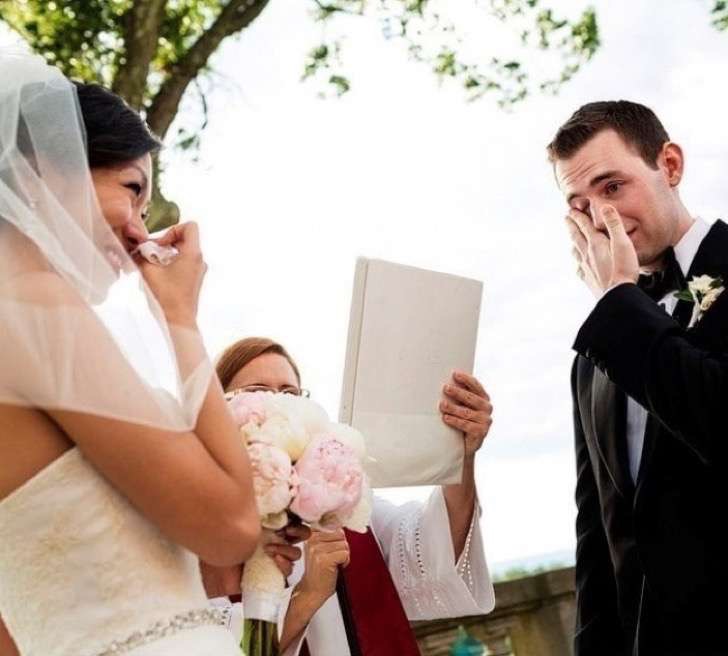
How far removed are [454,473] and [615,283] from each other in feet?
2.51

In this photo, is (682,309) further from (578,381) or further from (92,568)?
(92,568)

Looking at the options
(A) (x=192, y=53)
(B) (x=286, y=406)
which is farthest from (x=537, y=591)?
(A) (x=192, y=53)

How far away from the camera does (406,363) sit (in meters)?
2.70

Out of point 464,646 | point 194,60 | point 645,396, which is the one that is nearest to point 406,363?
point 645,396

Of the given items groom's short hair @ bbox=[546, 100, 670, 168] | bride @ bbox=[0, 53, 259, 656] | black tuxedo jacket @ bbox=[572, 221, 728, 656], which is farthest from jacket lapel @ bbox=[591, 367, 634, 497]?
bride @ bbox=[0, 53, 259, 656]

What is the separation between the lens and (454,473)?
2.86 meters

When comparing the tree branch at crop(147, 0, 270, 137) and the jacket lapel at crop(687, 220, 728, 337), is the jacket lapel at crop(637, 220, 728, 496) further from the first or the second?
the tree branch at crop(147, 0, 270, 137)

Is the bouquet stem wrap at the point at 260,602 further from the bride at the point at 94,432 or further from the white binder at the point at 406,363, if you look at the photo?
the white binder at the point at 406,363

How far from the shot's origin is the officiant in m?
2.87

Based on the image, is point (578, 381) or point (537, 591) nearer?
point (578, 381)

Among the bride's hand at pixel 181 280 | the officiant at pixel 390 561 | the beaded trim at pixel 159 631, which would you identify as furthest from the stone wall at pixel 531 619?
the bride's hand at pixel 181 280

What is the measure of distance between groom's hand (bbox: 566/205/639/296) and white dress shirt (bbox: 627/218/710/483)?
0.53 ft

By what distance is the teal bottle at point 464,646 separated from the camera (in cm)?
459

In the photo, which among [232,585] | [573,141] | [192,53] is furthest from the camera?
[192,53]
